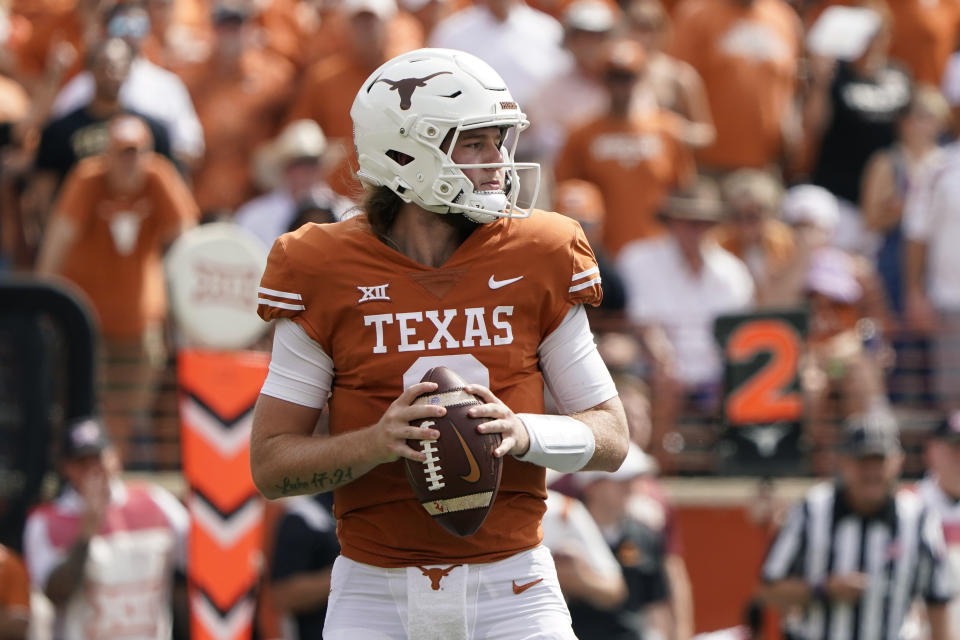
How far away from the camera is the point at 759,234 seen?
9727 millimetres

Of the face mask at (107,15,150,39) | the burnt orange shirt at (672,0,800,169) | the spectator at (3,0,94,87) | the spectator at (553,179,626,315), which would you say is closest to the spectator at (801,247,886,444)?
the spectator at (553,179,626,315)

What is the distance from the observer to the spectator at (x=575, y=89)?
33.7 ft

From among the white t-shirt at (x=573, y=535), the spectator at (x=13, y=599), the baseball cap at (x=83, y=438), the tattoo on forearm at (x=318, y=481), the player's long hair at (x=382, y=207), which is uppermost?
the player's long hair at (x=382, y=207)

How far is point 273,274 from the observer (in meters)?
3.87

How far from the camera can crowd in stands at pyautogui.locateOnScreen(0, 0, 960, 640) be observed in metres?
8.98

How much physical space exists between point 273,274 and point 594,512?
13.5 ft

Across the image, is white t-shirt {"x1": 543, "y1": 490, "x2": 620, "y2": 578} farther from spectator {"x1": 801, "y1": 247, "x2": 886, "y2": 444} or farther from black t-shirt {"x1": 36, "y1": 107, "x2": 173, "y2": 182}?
black t-shirt {"x1": 36, "y1": 107, "x2": 173, "y2": 182}

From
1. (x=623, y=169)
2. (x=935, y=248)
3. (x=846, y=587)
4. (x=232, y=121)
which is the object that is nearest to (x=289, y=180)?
(x=232, y=121)

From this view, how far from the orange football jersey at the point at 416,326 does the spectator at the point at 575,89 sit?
20.9ft

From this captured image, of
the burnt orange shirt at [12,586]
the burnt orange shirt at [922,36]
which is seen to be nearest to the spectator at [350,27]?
the burnt orange shirt at [922,36]

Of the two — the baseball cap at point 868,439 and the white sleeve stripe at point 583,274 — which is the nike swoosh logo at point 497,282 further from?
the baseball cap at point 868,439

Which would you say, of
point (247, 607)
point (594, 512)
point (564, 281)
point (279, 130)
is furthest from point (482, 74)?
point (279, 130)

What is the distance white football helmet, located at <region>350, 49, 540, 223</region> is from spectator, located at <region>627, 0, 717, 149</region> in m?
6.54

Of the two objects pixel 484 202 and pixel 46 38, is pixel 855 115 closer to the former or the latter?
pixel 46 38
